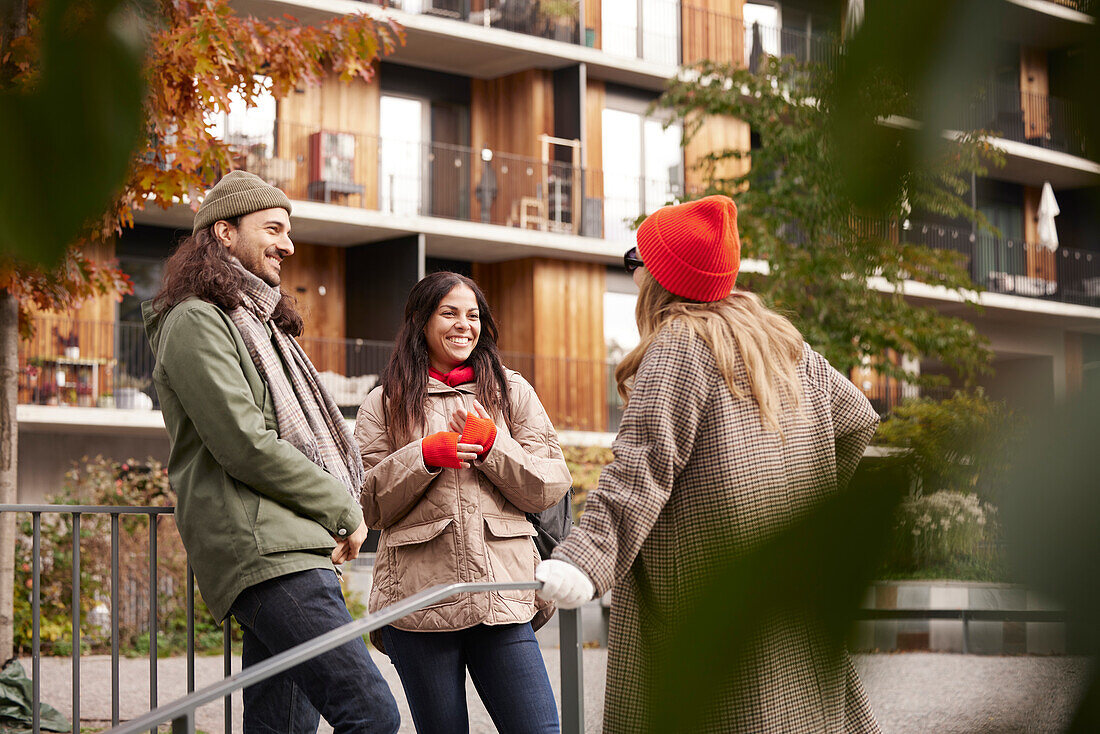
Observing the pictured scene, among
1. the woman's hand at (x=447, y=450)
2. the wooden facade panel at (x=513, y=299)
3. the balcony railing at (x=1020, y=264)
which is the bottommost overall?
the woman's hand at (x=447, y=450)

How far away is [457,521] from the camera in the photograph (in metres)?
2.91

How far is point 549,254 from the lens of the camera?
56.7 feet

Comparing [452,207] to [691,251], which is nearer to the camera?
[691,251]

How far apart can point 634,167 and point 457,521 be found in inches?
629

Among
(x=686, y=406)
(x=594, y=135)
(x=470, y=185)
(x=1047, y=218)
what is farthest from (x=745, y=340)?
(x=594, y=135)

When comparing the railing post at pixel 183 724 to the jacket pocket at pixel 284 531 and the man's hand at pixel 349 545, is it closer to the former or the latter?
the jacket pocket at pixel 284 531

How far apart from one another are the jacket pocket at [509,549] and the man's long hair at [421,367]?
30 cm

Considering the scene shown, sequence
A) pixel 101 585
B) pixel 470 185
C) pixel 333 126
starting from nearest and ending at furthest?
pixel 101 585 < pixel 333 126 < pixel 470 185

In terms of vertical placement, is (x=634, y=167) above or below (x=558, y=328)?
above

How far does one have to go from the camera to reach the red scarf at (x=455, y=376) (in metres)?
3.19

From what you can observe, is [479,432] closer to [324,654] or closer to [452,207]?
[324,654]

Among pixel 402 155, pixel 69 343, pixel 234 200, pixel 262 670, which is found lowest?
pixel 262 670

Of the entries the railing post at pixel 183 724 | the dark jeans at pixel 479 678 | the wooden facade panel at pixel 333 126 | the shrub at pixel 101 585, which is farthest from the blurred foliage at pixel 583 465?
the railing post at pixel 183 724

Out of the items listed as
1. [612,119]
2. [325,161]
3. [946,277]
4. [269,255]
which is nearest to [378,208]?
[325,161]
